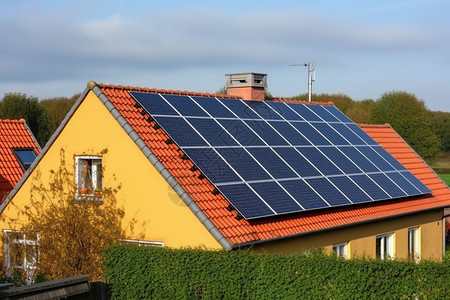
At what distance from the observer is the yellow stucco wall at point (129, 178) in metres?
15.2

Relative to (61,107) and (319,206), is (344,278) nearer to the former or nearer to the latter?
(319,206)

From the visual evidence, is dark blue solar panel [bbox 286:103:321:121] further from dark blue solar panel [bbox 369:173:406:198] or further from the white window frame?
the white window frame

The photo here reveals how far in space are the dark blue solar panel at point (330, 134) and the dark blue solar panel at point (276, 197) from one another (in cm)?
551

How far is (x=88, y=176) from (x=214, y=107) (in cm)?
421

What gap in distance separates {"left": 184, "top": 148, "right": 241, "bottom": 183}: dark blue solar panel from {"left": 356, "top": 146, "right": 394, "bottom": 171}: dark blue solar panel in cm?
760

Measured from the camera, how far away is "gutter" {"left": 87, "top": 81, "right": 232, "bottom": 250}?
1441 centimetres

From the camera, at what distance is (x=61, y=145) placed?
17844 millimetres

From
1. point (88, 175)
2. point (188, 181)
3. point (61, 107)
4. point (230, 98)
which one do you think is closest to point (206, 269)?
point (188, 181)

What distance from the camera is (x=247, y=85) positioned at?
73.1ft

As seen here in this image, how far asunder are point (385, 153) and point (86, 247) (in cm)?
1209

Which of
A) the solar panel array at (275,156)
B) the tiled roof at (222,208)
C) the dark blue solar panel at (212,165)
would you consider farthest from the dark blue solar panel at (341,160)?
the dark blue solar panel at (212,165)

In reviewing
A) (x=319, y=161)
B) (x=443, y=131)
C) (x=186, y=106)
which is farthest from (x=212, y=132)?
(x=443, y=131)

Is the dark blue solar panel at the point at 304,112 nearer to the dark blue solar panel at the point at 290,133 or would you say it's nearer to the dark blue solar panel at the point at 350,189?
the dark blue solar panel at the point at 290,133

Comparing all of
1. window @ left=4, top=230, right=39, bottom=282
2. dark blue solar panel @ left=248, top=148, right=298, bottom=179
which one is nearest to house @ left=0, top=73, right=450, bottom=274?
dark blue solar panel @ left=248, top=148, right=298, bottom=179
